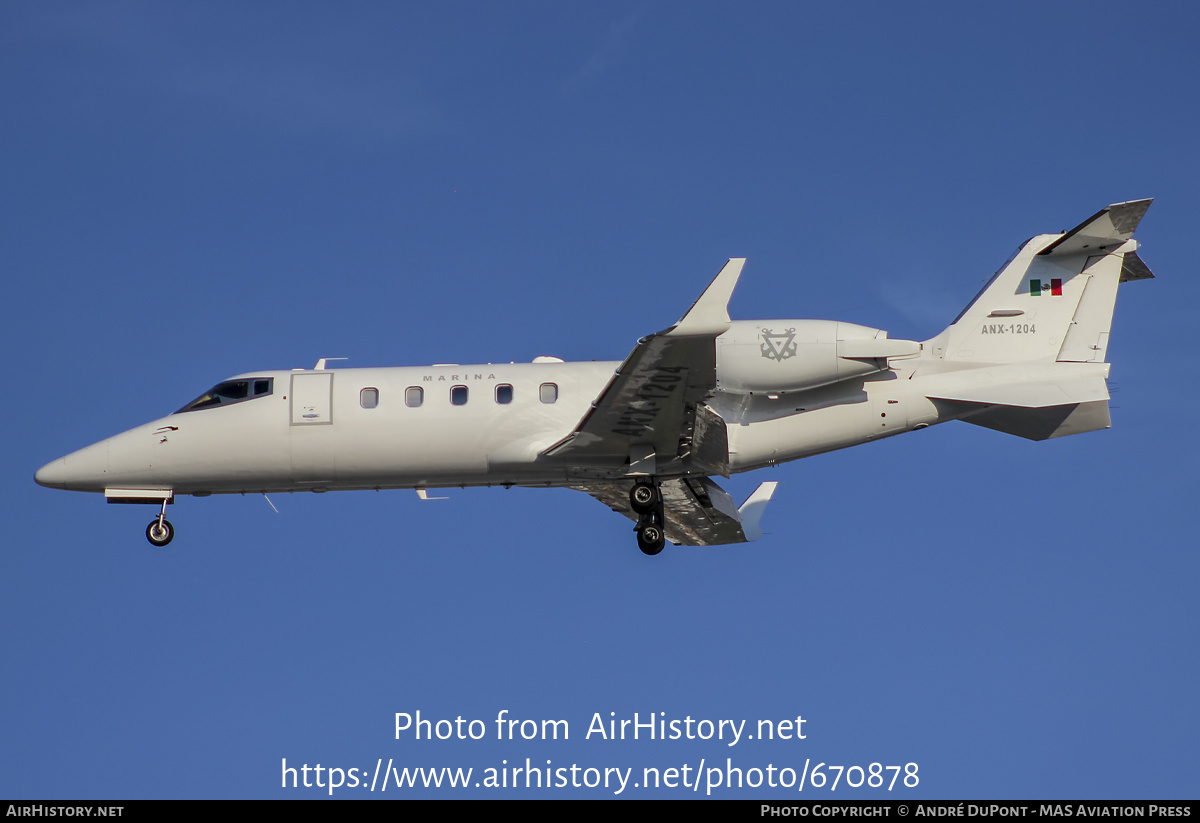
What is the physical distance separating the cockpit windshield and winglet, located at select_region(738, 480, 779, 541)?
9395 millimetres

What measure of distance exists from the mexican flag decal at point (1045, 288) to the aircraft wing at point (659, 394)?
6540 mm

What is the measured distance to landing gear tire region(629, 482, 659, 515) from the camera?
22922mm

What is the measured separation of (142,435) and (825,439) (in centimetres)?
1195

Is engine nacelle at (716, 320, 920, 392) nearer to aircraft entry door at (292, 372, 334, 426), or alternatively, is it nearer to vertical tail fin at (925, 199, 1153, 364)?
vertical tail fin at (925, 199, 1153, 364)

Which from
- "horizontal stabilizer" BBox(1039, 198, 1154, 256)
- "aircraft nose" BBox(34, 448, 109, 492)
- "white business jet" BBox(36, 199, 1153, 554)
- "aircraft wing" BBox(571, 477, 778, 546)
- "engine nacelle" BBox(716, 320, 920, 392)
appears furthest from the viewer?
"aircraft wing" BBox(571, 477, 778, 546)

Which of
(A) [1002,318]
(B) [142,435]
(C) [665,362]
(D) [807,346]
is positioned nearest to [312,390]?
(B) [142,435]

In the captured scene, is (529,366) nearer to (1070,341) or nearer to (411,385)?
(411,385)

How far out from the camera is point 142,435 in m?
24.0

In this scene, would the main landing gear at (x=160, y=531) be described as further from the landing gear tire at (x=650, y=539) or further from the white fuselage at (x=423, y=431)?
the landing gear tire at (x=650, y=539)

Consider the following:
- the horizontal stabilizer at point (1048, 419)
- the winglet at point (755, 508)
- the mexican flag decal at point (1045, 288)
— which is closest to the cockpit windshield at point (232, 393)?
the winglet at point (755, 508)

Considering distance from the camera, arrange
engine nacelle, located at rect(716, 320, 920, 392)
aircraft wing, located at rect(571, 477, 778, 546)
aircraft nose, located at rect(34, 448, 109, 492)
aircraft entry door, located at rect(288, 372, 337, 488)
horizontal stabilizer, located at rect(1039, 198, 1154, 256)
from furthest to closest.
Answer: aircraft wing, located at rect(571, 477, 778, 546) → aircraft nose, located at rect(34, 448, 109, 492) → aircraft entry door, located at rect(288, 372, 337, 488) → horizontal stabilizer, located at rect(1039, 198, 1154, 256) → engine nacelle, located at rect(716, 320, 920, 392)

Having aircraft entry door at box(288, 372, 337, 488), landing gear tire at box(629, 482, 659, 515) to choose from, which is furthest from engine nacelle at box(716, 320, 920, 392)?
aircraft entry door at box(288, 372, 337, 488)

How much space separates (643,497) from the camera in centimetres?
2292

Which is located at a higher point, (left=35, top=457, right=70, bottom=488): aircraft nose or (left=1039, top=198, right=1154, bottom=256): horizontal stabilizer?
(left=1039, top=198, right=1154, bottom=256): horizontal stabilizer
